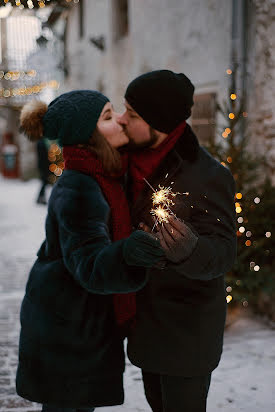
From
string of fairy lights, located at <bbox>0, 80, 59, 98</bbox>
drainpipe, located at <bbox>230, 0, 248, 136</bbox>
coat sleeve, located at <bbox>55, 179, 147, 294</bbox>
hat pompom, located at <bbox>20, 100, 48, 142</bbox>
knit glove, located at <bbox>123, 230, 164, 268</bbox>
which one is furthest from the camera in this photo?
string of fairy lights, located at <bbox>0, 80, 59, 98</bbox>

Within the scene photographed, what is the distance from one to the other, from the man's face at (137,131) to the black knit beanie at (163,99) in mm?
31

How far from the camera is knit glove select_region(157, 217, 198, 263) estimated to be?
152 cm

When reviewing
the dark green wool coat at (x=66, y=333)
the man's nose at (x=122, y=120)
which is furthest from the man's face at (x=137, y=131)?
the dark green wool coat at (x=66, y=333)

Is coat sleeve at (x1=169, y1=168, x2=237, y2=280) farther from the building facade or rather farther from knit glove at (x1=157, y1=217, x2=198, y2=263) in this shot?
the building facade

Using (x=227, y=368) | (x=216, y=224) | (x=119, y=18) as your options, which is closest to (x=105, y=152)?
(x=216, y=224)

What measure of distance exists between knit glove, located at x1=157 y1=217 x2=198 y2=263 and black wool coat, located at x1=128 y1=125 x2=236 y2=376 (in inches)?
9.3

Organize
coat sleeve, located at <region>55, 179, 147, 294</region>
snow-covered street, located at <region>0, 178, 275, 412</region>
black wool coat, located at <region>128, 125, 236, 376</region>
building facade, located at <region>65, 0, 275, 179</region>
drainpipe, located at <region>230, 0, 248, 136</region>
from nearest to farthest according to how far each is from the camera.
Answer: coat sleeve, located at <region>55, 179, 147, 294</region>
black wool coat, located at <region>128, 125, 236, 376</region>
snow-covered street, located at <region>0, 178, 275, 412</region>
building facade, located at <region>65, 0, 275, 179</region>
drainpipe, located at <region>230, 0, 248, 136</region>

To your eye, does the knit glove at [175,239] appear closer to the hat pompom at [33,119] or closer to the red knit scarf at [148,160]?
the red knit scarf at [148,160]

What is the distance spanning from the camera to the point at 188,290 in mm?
1896

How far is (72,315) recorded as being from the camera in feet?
6.28

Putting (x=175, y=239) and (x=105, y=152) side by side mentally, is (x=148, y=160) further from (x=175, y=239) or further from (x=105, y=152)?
(x=175, y=239)

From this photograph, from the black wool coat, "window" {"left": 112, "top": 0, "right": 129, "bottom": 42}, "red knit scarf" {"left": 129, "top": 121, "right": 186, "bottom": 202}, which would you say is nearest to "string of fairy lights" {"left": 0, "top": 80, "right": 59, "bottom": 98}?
"window" {"left": 112, "top": 0, "right": 129, "bottom": 42}

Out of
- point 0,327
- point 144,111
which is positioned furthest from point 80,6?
point 144,111

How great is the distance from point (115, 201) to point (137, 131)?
12.1 inches
